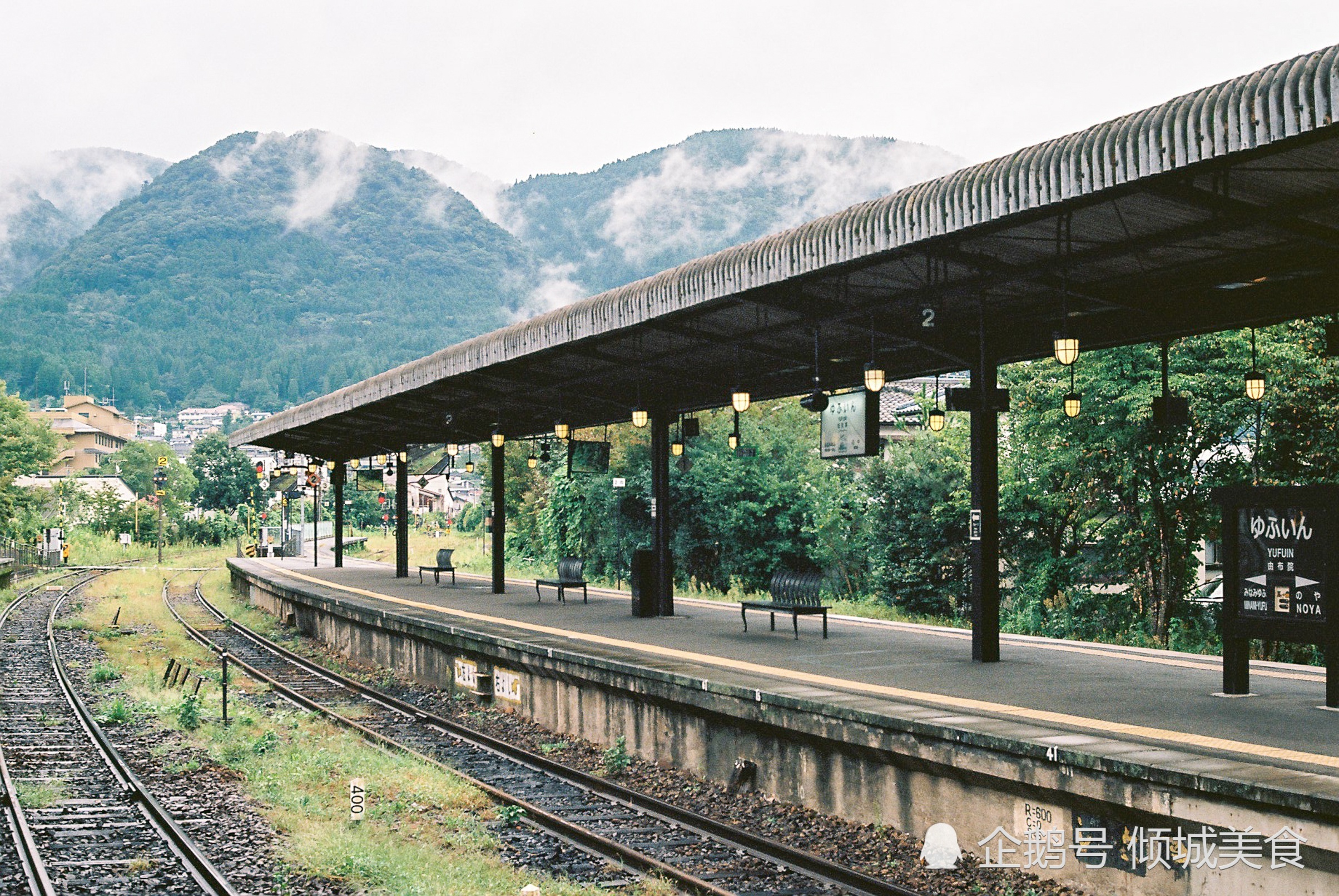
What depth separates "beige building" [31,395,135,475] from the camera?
424 ft

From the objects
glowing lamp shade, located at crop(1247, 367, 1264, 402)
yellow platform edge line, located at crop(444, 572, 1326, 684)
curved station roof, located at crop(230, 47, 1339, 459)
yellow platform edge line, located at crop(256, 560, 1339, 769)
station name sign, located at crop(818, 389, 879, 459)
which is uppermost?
curved station roof, located at crop(230, 47, 1339, 459)

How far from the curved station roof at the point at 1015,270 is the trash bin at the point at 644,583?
97.0 inches

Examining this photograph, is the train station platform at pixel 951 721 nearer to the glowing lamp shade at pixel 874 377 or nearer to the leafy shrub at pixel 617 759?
the leafy shrub at pixel 617 759

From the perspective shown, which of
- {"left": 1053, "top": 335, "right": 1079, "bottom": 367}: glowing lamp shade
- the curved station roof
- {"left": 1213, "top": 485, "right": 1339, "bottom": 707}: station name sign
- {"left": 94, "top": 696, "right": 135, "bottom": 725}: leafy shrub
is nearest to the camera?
the curved station roof

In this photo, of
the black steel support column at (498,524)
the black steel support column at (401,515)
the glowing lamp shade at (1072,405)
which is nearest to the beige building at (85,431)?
the black steel support column at (401,515)

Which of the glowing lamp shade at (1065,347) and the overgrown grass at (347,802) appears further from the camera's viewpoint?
the glowing lamp shade at (1065,347)

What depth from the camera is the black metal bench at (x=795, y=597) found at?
15016mm

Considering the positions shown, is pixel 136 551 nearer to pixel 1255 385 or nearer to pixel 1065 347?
pixel 1255 385

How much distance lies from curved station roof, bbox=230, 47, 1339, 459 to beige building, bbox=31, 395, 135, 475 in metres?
118

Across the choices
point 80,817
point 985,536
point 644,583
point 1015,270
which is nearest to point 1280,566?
point 1015,270

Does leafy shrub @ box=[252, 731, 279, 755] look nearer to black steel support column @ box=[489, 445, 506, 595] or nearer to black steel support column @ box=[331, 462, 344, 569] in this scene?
black steel support column @ box=[489, 445, 506, 595]

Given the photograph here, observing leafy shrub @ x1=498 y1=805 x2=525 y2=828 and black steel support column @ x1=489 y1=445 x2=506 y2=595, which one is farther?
black steel support column @ x1=489 y1=445 x2=506 y2=595

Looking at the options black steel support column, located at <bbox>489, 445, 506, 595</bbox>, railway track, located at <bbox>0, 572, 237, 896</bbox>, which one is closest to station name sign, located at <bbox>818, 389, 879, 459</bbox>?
railway track, located at <bbox>0, 572, 237, 896</bbox>

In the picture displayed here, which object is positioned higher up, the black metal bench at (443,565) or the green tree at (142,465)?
the green tree at (142,465)
